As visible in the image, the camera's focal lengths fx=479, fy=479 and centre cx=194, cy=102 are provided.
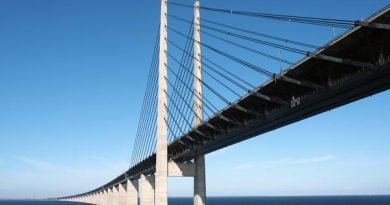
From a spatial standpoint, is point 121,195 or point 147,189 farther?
point 121,195

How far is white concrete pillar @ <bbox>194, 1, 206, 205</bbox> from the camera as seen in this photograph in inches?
1674

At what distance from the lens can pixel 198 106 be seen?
42781 millimetres

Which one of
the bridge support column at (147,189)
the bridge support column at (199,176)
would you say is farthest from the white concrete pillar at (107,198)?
the bridge support column at (199,176)

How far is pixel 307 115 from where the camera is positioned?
27078mm

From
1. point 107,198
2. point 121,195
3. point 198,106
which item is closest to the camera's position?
point 198,106

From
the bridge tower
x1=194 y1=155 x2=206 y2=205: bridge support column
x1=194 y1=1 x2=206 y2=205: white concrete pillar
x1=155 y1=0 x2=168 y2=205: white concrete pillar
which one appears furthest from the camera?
x1=194 y1=155 x2=206 y2=205: bridge support column

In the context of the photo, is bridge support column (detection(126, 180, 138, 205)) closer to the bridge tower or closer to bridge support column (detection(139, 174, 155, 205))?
bridge support column (detection(139, 174, 155, 205))

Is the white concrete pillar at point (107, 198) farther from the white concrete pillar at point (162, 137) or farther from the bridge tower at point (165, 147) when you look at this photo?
the white concrete pillar at point (162, 137)

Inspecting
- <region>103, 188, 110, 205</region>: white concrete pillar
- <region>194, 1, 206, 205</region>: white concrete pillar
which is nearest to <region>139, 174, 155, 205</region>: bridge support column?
<region>194, 1, 206, 205</region>: white concrete pillar

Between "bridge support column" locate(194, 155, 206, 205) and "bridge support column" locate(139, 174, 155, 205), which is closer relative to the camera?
"bridge support column" locate(194, 155, 206, 205)

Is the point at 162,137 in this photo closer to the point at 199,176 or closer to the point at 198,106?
the point at 199,176

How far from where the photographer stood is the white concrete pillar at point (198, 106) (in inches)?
1674

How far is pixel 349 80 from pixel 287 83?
4.39 metres

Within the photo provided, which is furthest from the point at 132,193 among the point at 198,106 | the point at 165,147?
the point at 198,106
